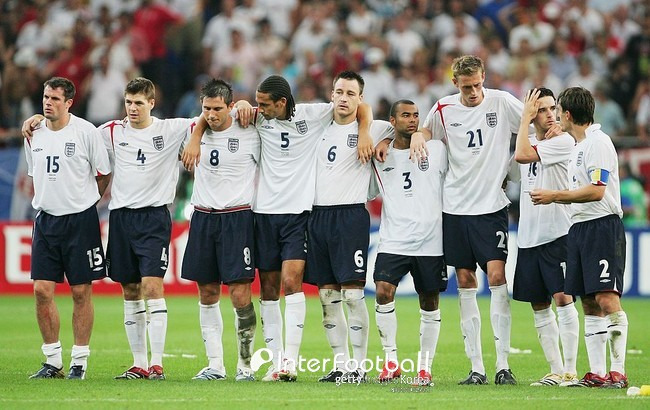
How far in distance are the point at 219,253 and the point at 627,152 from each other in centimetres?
1166

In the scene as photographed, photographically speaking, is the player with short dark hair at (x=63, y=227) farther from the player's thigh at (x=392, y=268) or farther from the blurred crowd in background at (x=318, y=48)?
the blurred crowd in background at (x=318, y=48)

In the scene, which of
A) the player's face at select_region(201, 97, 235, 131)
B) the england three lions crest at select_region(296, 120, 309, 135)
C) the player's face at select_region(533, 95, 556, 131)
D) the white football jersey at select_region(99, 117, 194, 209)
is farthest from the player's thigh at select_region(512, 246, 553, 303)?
the white football jersey at select_region(99, 117, 194, 209)

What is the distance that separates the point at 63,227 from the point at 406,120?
3.45m

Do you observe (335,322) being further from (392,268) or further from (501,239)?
(501,239)

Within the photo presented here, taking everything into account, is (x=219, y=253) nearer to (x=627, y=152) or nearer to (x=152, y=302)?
(x=152, y=302)

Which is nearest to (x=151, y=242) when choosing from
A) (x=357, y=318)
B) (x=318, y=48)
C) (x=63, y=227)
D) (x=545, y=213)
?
(x=63, y=227)

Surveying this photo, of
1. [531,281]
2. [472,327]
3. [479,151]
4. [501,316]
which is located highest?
[479,151]

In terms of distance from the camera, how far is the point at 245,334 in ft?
35.4

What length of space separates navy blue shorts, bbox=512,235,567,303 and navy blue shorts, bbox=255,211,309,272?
6.80 feet

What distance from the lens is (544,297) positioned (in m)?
10.7

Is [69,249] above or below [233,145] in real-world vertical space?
below

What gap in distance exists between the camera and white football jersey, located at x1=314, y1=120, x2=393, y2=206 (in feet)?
35.2

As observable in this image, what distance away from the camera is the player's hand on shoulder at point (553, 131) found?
10.6 metres

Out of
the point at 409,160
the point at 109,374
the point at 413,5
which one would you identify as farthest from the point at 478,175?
the point at 413,5
